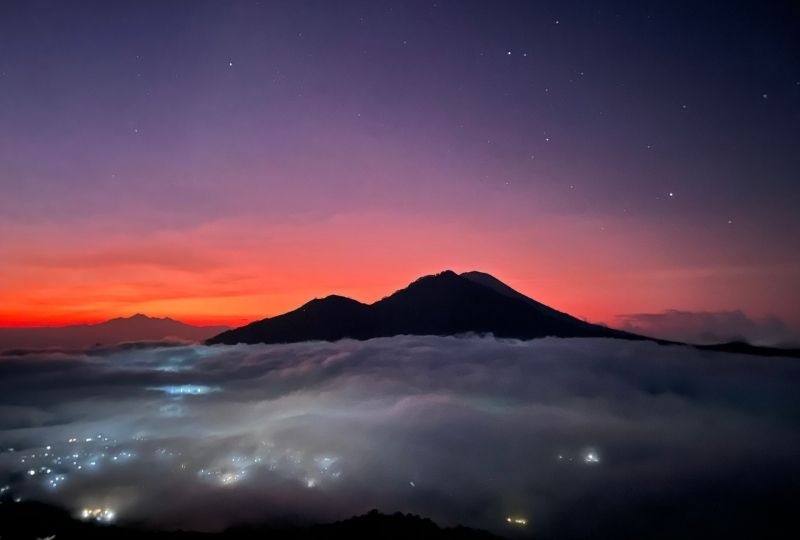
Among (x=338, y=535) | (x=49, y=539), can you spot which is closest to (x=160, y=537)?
(x=49, y=539)

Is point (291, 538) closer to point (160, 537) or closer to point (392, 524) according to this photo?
point (392, 524)

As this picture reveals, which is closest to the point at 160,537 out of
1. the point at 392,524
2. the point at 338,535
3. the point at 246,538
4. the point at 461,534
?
the point at 246,538

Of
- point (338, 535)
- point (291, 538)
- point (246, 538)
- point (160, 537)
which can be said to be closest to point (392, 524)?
point (338, 535)

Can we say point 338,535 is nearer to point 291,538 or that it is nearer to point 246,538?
point 291,538

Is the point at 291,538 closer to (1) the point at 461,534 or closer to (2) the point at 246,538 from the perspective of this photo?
(2) the point at 246,538

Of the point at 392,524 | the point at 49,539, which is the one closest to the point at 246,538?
the point at 392,524

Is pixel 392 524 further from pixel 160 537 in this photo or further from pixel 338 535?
pixel 160 537
